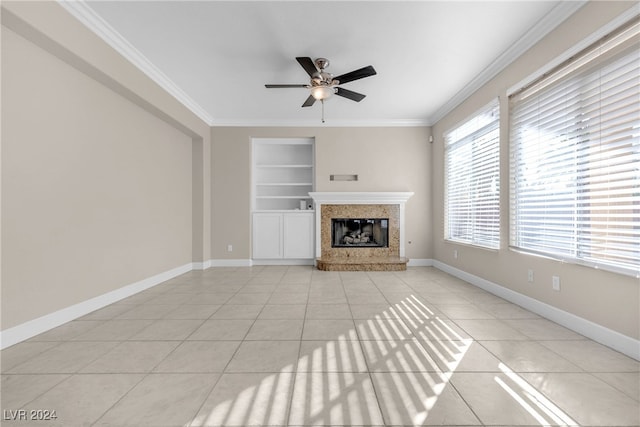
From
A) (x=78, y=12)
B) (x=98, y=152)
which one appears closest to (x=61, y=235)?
(x=98, y=152)

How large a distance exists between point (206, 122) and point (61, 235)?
325cm

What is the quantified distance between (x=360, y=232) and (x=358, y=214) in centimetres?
41

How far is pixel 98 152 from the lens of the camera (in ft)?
9.61

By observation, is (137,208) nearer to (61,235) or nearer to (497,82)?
(61,235)

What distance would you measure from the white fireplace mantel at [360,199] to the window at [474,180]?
82 cm

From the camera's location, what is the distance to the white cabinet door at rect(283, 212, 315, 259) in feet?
17.7

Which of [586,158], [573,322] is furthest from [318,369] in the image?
[586,158]

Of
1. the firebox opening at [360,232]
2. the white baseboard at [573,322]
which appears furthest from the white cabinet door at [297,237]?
the white baseboard at [573,322]

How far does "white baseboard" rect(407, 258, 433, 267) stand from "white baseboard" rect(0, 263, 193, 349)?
4368mm

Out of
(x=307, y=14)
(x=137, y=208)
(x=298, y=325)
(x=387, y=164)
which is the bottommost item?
(x=298, y=325)

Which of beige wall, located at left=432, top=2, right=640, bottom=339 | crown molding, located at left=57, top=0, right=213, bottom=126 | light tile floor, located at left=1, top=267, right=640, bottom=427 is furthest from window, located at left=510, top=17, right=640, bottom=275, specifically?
crown molding, located at left=57, top=0, right=213, bottom=126

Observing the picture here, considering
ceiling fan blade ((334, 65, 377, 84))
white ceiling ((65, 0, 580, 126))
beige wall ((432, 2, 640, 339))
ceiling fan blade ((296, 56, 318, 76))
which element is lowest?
beige wall ((432, 2, 640, 339))

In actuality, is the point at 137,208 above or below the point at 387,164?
below

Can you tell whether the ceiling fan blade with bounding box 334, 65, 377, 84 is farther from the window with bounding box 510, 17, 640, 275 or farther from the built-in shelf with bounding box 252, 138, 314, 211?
the built-in shelf with bounding box 252, 138, 314, 211
